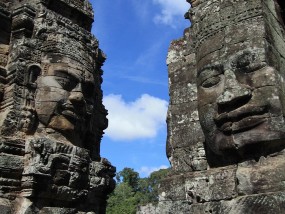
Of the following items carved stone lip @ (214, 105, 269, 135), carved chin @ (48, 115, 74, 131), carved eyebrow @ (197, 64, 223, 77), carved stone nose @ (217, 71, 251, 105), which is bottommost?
carved stone lip @ (214, 105, 269, 135)

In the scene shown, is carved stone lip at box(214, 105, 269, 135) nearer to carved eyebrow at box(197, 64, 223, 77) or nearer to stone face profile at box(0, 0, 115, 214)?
carved eyebrow at box(197, 64, 223, 77)

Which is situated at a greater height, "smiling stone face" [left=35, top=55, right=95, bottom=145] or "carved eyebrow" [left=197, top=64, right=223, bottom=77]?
"smiling stone face" [left=35, top=55, right=95, bottom=145]

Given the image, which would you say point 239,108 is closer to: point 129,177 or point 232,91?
point 232,91

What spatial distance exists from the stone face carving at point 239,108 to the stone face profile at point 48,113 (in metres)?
2.61


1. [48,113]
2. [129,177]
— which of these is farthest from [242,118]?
[129,177]

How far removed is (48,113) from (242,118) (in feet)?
13.7

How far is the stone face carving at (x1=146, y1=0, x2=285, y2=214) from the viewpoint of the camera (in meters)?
3.25

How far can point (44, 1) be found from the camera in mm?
7523

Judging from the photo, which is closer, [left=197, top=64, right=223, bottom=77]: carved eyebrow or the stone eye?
[left=197, top=64, right=223, bottom=77]: carved eyebrow

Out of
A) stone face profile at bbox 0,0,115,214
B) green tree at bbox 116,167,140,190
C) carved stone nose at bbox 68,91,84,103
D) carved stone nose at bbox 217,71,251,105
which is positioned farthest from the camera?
green tree at bbox 116,167,140,190

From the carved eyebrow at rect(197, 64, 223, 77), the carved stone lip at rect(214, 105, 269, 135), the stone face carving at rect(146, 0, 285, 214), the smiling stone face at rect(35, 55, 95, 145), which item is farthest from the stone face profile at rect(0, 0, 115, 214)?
the carved stone lip at rect(214, 105, 269, 135)

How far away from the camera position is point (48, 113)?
6551mm

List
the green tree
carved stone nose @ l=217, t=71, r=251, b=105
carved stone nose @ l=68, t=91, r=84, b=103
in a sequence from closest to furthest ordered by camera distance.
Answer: carved stone nose @ l=217, t=71, r=251, b=105, carved stone nose @ l=68, t=91, r=84, b=103, the green tree

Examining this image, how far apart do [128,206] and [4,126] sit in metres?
25.3
